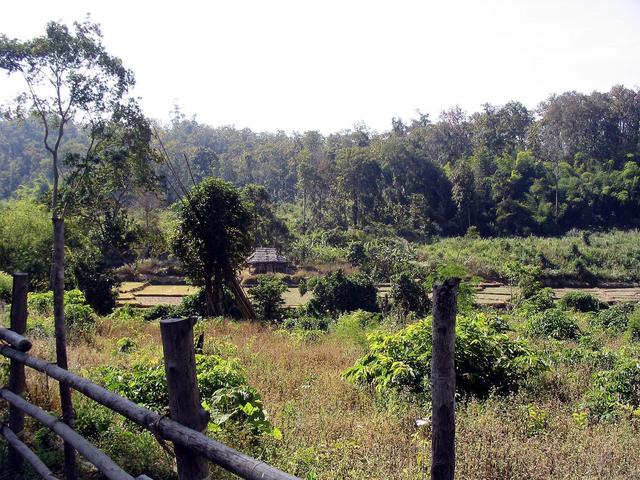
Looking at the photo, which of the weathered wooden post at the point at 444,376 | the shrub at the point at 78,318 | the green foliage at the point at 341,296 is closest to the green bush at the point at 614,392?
the weathered wooden post at the point at 444,376

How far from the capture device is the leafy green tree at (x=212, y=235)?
42.5 feet

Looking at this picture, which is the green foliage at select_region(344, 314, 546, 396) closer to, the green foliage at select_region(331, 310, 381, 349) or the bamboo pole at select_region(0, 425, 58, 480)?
the green foliage at select_region(331, 310, 381, 349)

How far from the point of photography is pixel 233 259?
43.1ft

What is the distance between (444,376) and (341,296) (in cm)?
1447

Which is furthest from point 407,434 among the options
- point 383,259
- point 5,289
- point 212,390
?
point 383,259

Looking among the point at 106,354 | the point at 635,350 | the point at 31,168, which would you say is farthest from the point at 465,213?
the point at 31,168

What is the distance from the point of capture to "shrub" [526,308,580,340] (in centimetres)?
1058

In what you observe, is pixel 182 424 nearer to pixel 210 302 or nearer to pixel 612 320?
pixel 210 302

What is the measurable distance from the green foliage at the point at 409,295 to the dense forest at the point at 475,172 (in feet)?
68.1

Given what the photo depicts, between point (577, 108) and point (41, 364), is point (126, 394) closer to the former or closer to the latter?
point (41, 364)

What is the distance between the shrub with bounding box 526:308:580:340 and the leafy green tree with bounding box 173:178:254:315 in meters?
6.89

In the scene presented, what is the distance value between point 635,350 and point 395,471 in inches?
233

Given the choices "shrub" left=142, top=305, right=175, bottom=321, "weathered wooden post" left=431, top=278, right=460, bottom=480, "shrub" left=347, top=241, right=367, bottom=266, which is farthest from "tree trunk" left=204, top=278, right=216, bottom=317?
"shrub" left=347, top=241, right=367, bottom=266

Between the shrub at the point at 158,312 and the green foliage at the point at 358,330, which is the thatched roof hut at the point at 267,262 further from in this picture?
the green foliage at the point at 358,330
